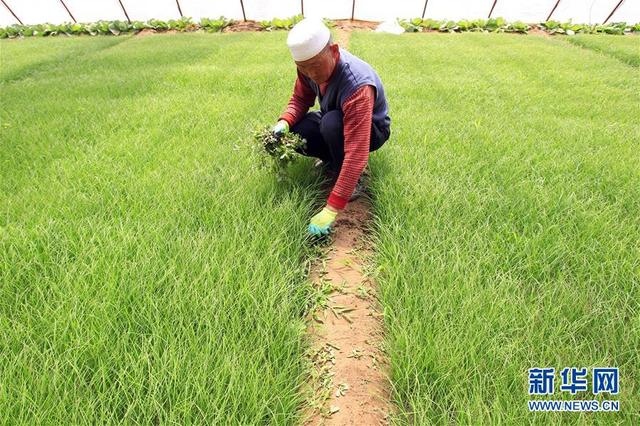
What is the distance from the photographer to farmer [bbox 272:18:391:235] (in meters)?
1.50

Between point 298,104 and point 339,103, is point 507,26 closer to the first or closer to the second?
point 298,104

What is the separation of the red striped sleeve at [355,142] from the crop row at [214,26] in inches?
397

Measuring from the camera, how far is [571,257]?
5.03ft

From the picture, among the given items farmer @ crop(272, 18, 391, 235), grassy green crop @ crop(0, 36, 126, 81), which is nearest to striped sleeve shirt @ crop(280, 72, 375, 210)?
farmer @ crop(272, 18, 391, 235)

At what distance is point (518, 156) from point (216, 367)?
7.55ft

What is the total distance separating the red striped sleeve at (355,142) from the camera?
1665 mm

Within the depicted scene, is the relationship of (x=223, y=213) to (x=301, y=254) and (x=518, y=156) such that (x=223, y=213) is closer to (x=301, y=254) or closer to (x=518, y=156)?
(x=301, y=254)

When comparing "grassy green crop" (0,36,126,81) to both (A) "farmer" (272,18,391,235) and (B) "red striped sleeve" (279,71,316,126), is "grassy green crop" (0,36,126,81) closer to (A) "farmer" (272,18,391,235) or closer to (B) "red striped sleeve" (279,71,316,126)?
(B) "red striped sleeve" (279,71,316,126)

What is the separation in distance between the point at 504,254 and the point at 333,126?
100cm

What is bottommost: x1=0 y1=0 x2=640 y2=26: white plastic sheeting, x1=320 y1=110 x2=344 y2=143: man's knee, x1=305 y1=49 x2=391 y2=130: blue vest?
x1=0 y1=0 x2=640 y2=26: white plastic sheeting

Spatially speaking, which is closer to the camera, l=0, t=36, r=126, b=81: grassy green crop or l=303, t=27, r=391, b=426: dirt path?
l=303, t=27, r=391, b=426: dirt path

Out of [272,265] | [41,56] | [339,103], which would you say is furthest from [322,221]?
[41,56]

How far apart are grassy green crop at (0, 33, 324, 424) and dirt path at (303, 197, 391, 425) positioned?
0.09m

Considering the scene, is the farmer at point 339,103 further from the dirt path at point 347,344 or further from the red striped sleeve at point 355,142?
the dirt path at point 347,344
